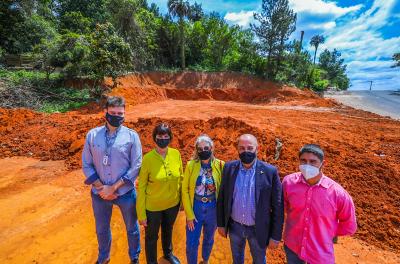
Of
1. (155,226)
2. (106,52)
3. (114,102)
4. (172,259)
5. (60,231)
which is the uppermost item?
(106,52)

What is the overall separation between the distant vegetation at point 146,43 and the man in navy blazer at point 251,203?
1339 cm

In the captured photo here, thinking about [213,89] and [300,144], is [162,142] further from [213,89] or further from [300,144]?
[213,89]

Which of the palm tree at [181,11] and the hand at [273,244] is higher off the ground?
the palm tree at [181,11]

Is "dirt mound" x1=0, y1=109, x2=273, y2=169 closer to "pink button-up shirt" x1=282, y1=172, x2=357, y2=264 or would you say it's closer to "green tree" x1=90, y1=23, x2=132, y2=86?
"pink button-up shirt" x1=282, y1=172, x2=357, y2=264

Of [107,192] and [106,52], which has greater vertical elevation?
[106,52]

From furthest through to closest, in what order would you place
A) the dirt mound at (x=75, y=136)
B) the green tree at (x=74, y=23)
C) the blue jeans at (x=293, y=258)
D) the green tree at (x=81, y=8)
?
the green tree at (x=81, y=8), the green tree at (x=74, y=23), the dirt mound at (x=75, y=136), the blue jeans at (x=293, y=258)

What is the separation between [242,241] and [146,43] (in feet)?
69.5

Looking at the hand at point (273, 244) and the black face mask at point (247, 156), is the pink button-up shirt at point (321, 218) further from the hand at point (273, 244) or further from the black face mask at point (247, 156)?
the black face mask at point (247, 156)

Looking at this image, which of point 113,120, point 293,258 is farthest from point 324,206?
point 113,120

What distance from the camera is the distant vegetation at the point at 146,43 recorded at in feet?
47.0

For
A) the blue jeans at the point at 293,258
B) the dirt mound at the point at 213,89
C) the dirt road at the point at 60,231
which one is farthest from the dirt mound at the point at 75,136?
the dirt mound at the point at 213,89

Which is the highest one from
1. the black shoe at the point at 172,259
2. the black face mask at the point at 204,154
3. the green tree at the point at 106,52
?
the green tree at the point at 106,52

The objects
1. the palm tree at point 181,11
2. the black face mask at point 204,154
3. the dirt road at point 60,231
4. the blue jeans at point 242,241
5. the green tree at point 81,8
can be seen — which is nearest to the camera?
the blue jeans at point 242,241

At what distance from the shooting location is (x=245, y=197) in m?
2.33
